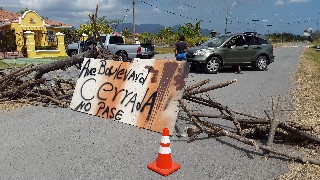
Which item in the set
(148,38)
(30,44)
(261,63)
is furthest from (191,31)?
(261,63)

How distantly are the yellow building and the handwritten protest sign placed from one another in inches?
768

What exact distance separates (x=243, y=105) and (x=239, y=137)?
3186mm

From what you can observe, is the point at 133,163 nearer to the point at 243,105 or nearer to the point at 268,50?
the point at 243,105

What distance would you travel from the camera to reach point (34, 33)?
85.4 ft

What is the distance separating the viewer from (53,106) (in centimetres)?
773

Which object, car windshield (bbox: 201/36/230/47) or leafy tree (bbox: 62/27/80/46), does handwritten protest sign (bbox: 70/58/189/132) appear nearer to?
car windshield (bbox: 201/36/230/47)

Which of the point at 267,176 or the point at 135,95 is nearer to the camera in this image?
the point at 267,176

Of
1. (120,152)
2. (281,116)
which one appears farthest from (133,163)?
(281,116)

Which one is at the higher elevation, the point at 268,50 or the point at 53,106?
the point at 268,50

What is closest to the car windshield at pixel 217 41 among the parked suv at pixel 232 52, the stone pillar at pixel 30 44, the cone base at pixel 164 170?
the parked suv at pixel 232 52

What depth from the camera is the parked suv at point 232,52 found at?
14414 mm

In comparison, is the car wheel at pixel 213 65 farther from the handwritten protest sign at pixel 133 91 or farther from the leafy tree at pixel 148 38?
the leafy tree at pixel 148 38

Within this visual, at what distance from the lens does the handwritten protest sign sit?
Answer: 578 cm

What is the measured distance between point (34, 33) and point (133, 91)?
74.2 feet
